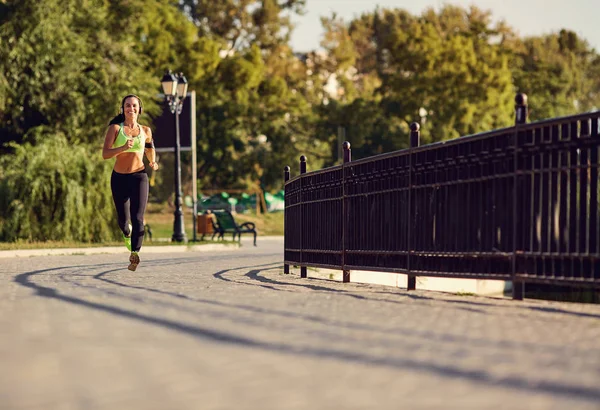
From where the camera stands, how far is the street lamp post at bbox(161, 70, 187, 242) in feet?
97.8

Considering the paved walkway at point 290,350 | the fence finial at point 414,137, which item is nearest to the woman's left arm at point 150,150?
the paved walkway at point 290,350

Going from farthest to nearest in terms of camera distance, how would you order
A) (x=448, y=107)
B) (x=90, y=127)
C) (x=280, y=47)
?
(x=280, y=47)
(x=448, y=107)
(x=90, y=127)

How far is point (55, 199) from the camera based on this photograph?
91.4 ft

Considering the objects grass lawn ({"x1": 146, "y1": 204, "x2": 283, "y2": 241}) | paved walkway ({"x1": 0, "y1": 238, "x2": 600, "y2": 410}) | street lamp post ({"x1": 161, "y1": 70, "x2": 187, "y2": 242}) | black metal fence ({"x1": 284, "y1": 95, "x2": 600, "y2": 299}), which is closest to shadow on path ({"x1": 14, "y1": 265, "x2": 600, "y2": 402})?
paved walkway ({"x1": 0, "y1": 238, "x2": 600, "y2": 410})

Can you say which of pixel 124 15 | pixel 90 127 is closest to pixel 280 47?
pixel 124 15

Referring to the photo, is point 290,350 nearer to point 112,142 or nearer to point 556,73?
point 112,142

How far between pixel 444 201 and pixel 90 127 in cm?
2505

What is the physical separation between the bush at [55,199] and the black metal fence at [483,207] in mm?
14893

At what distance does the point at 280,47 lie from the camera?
64625mm

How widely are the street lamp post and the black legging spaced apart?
1488cm

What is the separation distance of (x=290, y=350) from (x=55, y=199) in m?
22.0

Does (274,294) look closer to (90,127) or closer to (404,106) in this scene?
(90,127)

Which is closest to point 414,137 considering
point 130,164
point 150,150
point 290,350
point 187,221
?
point 150,150

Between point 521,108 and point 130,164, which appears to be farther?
point 130,164
